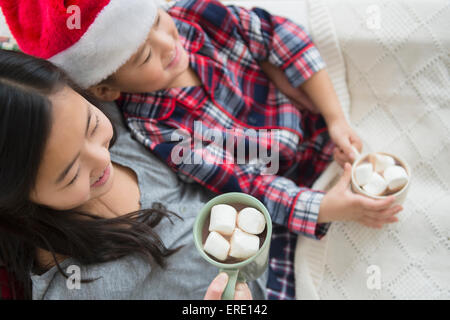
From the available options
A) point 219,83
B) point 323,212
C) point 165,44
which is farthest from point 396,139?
point 165,44

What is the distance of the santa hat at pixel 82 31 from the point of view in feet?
1.52

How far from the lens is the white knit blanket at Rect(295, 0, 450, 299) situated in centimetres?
61

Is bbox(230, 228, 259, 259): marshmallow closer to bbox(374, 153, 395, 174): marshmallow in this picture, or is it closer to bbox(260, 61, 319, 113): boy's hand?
bbox(374, 153, 395, 174): marshmallow

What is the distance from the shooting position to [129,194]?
612mm

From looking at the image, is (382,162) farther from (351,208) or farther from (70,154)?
(70,154)

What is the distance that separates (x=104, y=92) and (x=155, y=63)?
108 millimetres

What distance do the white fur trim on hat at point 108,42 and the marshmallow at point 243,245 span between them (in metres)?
0.31

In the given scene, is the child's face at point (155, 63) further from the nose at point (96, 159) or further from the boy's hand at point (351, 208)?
the boy's hand at point (351, 208)

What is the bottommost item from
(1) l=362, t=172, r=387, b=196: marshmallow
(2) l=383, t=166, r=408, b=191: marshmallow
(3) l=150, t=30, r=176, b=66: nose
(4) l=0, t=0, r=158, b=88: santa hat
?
(1) l=362, t=172, r=387, b=196: marshmallow

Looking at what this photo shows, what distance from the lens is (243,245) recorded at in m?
0.44

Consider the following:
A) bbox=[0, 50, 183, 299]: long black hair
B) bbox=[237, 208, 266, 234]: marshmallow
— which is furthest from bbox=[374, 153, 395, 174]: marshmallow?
bbox=[0, 50, 183, 299]: long black hair

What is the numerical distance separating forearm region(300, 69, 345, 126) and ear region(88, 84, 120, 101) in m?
0.39

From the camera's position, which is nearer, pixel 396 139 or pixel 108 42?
pixel 108 42
